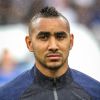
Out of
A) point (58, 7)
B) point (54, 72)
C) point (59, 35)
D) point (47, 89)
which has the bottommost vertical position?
point (47, 89)

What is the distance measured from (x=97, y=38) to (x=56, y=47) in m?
5.11

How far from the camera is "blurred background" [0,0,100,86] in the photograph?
8.78m

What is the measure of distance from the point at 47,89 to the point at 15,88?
270mm

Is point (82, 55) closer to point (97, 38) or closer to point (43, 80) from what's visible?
point (97, 38)

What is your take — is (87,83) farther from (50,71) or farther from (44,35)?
(44,35)

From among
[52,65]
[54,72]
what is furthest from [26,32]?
[52,65]

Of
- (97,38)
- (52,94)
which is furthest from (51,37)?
(97,38)

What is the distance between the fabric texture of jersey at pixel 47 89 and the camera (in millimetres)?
4953

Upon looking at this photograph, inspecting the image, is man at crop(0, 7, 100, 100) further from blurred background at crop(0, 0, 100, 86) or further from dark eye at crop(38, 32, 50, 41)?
blurred background at crop(0, 0, 100, 86)

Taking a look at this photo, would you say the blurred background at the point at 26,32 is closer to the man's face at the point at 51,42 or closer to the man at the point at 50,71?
the man at the point at 50,71

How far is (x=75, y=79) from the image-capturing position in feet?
16.9

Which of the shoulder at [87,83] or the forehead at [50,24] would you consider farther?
the shoulder at [87,83]

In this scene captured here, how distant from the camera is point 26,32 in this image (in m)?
9.30

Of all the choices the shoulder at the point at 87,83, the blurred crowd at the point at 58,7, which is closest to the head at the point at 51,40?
the shoulder at the point at 87,83
